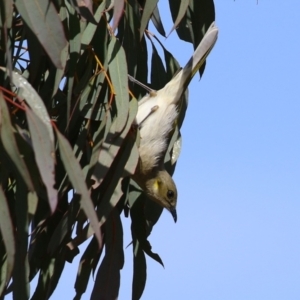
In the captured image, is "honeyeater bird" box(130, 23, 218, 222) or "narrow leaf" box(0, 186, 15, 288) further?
"honeyeater bird" box(130, 23, 218, 222)

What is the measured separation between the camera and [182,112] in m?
3.73

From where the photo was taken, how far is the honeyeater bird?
352 centimetres

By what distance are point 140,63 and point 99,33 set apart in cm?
61

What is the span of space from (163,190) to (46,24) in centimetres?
148

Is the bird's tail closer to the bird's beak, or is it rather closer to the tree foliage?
the tree foliage

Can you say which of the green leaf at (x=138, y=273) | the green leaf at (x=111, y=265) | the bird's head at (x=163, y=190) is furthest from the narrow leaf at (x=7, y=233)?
the bird's head at (x=163, y=190)

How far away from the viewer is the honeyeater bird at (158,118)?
11.5 feet

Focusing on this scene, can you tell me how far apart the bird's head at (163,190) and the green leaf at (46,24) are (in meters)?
1.29

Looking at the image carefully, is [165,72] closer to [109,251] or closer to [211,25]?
[211,25]

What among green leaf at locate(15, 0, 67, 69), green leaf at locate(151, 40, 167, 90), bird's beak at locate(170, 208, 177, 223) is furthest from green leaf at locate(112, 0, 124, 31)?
bird's beak at locate(170, 208, 177, 223)

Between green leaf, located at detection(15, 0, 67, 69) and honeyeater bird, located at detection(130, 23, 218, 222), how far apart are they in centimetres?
109

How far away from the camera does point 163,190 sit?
3781 millimetres

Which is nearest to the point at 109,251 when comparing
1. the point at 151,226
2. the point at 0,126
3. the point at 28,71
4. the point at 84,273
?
the point at 84,273

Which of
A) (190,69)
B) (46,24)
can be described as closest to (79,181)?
(46,24)
